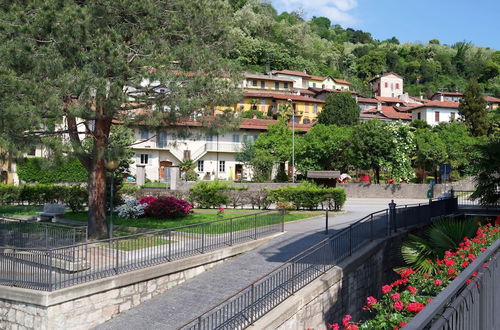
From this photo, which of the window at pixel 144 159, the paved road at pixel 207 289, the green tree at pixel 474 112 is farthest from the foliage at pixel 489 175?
the green tree at pixel 474 112

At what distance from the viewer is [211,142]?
5384 cm

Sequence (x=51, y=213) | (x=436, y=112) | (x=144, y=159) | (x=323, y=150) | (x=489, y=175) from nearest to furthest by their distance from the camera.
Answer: (x=489, y=175), (x=51, y=213), (x=323, y=150), (x=144, y=159), (x=436, y=112)

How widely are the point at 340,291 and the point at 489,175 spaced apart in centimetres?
729

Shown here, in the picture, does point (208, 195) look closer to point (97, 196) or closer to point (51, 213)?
point (51, 213)

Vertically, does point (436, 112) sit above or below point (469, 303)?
above

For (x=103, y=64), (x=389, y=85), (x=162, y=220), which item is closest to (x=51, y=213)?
(x=162, y=220)

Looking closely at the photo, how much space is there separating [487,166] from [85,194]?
1988 centimetres

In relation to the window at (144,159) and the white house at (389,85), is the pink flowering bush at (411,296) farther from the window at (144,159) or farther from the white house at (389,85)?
the white house at (389,85)

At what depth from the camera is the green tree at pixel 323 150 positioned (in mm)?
45750

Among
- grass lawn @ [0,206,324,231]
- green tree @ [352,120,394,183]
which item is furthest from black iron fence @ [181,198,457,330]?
green tree @ [352,120,394,183]

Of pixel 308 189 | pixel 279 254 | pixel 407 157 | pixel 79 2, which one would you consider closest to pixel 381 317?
pixel 279 254

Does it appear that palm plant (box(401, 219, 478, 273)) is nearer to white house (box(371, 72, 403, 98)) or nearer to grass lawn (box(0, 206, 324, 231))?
grass lawn (box(0, 206, 324, 231))

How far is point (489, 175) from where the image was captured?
52.7ft

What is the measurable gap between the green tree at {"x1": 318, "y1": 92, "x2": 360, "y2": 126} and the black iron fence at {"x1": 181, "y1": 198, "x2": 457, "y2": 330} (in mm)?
44752
